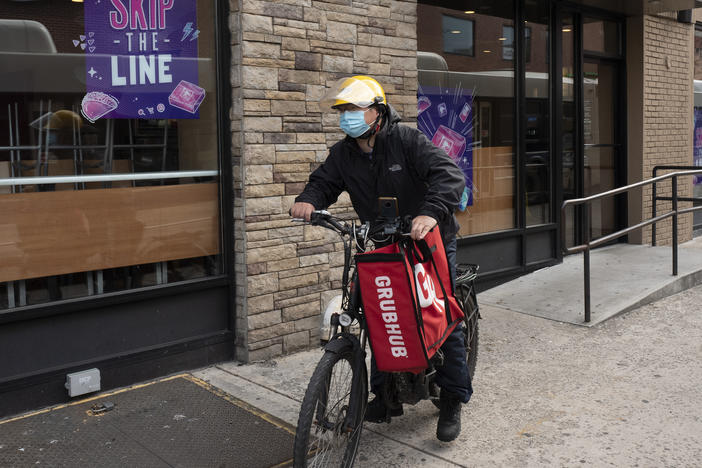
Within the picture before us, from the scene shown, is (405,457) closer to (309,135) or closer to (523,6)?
(309,135)

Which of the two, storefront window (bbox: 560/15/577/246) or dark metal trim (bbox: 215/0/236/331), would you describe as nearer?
dark metal trim (bbox: 215/0/236/331)

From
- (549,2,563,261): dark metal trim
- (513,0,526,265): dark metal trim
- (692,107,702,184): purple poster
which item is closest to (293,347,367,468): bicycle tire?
(513,0,526,265): dark metal trim

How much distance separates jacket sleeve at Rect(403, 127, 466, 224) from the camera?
3.47 metres

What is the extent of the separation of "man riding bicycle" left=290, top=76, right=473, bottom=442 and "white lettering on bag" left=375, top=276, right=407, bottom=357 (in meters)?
0.25

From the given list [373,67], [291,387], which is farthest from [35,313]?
[373,67]

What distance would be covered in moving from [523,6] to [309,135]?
3.52 m

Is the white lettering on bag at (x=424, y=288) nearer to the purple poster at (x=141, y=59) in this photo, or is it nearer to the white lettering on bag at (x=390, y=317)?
the white lettering on bag at (x=390, y=317)

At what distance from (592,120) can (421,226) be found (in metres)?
6.68

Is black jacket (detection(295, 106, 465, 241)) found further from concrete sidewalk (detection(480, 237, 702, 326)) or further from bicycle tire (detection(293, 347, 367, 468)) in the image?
concrete sidewalk (detection(480, 237, 702, 326))

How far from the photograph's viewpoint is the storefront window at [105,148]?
439 cm

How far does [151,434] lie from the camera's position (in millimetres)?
4055

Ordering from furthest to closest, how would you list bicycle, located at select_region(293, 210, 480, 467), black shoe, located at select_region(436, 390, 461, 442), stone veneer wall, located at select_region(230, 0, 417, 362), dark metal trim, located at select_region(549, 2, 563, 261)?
dark metal trim, located at select_region(549, 2, 563, 261)
stone veneer wall, located at select_region(230, 0, 417, 362)
black shoe, located at select_region(436, 390, 461, 442)
bicycle, located at select_region(293, 210, 480, 467)

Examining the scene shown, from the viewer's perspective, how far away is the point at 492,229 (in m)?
7.69

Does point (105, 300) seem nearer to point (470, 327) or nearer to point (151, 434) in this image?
point (151, 434)
